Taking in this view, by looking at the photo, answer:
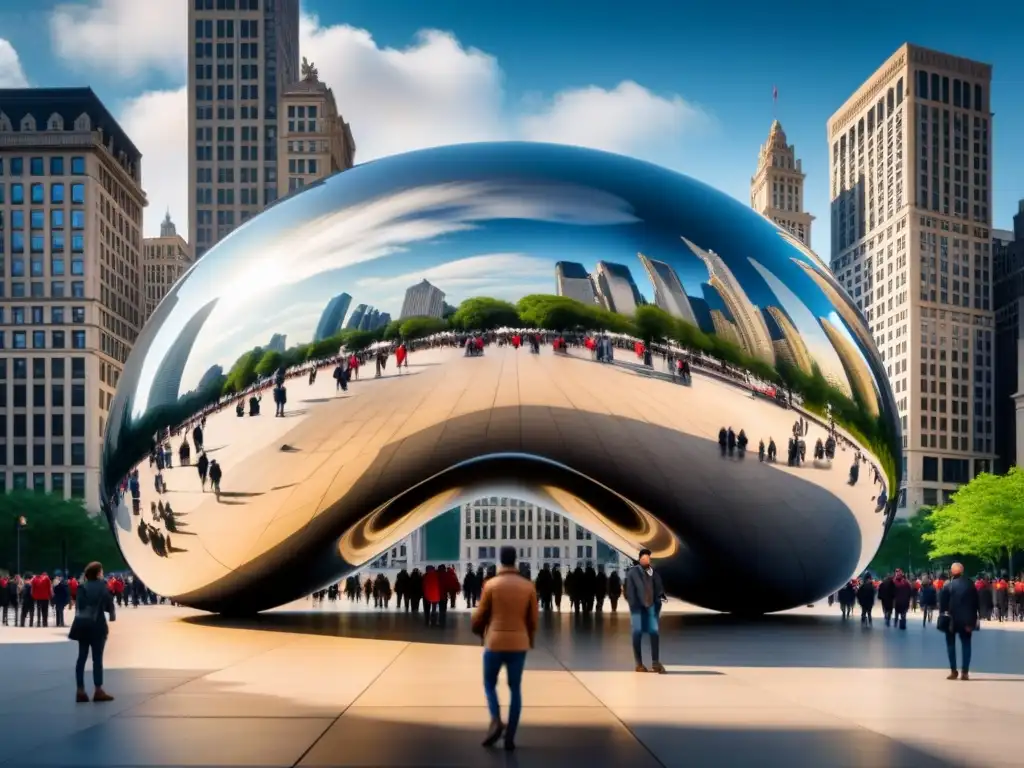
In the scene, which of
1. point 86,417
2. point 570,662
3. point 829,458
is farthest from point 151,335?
point 86,417

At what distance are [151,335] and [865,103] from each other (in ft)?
528

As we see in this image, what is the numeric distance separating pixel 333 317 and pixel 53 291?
4275 inches

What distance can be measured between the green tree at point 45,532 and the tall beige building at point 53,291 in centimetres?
2482

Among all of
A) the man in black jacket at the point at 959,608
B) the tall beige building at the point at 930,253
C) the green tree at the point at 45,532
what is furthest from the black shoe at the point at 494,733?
the tall beige building at the point at 930,253

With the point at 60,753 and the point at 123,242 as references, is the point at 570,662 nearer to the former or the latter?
the point at 60,753

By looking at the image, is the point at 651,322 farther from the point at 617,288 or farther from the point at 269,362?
the point at 269,362

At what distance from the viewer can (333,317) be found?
1727cm

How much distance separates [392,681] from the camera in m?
12.5

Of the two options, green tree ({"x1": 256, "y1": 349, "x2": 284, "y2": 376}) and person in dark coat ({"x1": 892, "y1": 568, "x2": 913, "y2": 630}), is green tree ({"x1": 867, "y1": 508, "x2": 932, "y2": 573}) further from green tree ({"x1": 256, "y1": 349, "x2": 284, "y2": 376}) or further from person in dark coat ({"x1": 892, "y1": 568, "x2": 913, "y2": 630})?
green tree ({"x1": 256, "y1": 349, "x2": 284, "y2": 376})

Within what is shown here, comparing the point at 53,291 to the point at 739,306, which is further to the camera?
the point at 53,291

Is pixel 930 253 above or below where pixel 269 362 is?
above

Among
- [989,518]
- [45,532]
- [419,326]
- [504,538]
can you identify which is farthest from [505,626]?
[504,538]

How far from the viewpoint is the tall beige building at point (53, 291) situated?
378 ft

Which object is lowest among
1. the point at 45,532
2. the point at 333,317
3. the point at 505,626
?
the point at 45,532
